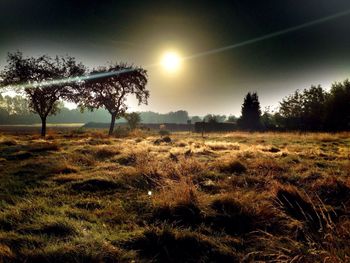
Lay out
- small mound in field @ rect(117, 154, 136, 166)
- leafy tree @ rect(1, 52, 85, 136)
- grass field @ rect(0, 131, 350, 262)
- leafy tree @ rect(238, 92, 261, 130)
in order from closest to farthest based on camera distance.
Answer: grass field @ rect(0, 131, 350, 262), small mound in field @ rect(117, 154, 136, 166), leafy tree @ rect(1, 52, 85, 136), leafy tree @ rect(238, 92, 261, 130)

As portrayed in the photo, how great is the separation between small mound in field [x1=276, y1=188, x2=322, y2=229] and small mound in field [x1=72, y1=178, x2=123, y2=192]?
3.81 metres

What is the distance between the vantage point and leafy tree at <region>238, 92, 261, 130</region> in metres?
69.3

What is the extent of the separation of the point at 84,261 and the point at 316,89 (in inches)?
3604

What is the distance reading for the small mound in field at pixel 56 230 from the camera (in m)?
3.97

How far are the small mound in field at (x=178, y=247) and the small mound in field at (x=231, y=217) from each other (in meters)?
0.65

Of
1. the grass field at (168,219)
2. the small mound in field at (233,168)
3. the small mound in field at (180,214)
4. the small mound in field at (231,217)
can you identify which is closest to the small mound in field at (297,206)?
the grass field at (168,219)

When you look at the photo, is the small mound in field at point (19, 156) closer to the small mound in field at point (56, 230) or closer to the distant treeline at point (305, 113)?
the small mound in field at point (56, 230)

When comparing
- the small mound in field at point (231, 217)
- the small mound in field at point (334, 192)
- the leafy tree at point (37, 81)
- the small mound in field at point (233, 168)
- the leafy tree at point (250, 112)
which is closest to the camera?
the small mound in field at point (231, 217)

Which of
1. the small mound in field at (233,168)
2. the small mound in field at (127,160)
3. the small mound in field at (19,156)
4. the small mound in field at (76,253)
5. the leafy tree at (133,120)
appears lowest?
the small mound in field at (19,156)

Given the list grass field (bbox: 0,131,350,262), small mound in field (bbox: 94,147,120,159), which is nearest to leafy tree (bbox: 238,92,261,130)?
small mound in field (bbox: 94,147,120,159)

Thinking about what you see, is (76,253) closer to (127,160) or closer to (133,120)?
(127,160)

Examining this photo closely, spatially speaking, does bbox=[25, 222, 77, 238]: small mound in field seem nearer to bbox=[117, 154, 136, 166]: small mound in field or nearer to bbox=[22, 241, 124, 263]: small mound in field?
bbox=[22, 241, 124, 263]: small mound in field

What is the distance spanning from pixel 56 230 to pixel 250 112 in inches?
2727

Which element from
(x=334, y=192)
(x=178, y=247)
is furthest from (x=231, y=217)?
(x=334, y=192)
